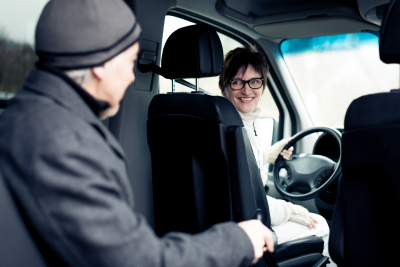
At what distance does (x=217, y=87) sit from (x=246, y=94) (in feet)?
1.09

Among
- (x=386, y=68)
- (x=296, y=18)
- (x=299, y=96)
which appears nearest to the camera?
(x=296, y=18)

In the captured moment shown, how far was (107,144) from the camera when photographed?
792mm

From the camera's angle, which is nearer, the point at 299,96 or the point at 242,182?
the point at 242,182

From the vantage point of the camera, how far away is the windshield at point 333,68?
277cm

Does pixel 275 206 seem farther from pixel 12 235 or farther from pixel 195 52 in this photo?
pixel 12 235

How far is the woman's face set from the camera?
7.21 feet

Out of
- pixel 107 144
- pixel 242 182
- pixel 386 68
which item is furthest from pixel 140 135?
pixel 386 68

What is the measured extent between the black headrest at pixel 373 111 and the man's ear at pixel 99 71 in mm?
917

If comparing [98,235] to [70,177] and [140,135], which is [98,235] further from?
[140,135]

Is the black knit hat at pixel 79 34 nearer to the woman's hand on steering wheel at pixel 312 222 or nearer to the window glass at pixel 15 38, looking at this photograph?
the window glass at pixel 15 38

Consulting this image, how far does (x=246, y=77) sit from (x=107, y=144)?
1.56 m

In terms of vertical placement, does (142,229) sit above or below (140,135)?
above

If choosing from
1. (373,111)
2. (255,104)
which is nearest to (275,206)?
(255,104)

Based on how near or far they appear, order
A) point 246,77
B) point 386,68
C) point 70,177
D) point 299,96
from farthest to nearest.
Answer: point 299,96 < point 386,68 < point 246,77 < point 70,177
